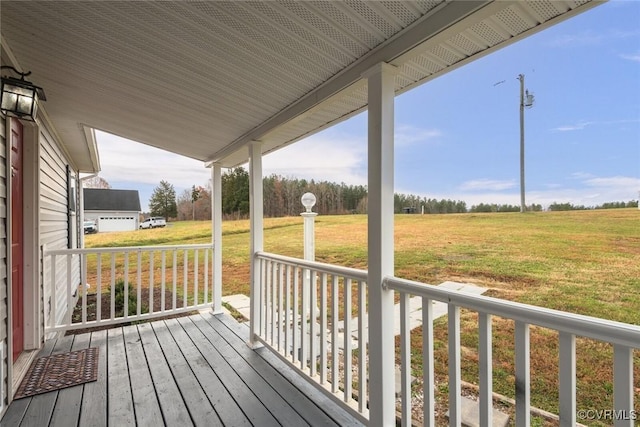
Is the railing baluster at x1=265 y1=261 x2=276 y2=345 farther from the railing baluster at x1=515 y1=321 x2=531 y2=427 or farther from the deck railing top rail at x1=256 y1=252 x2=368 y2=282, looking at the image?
the railing baluster at x1=515 y1=321 x2=531 y2=427

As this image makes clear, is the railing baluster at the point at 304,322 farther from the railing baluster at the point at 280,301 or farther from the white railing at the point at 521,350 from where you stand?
the white railing at the point at 521,350

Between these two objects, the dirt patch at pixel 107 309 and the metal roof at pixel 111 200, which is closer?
the dirt patch at pixel 107 309

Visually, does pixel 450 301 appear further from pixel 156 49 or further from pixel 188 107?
pixel 188 107

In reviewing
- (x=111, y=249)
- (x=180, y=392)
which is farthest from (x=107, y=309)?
(x=180, y=392)

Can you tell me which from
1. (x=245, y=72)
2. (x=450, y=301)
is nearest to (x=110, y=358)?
(x=245, y=72)

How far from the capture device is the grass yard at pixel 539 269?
165 centimetres

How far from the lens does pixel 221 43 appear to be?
172 cm

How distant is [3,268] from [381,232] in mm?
2439

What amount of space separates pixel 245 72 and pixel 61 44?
1136mm

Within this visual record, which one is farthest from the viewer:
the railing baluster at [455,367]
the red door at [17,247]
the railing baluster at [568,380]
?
the red door at [17,247]

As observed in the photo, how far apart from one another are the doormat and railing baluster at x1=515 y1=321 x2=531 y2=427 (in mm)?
2913

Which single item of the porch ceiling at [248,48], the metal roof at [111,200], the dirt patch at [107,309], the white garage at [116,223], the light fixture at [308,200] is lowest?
the dirt patch at [107,309]

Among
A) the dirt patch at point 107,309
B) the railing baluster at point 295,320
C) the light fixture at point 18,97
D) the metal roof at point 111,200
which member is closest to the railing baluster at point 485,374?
the railing baluster at point 295,320

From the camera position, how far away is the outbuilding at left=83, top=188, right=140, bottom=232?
7.01 metres
